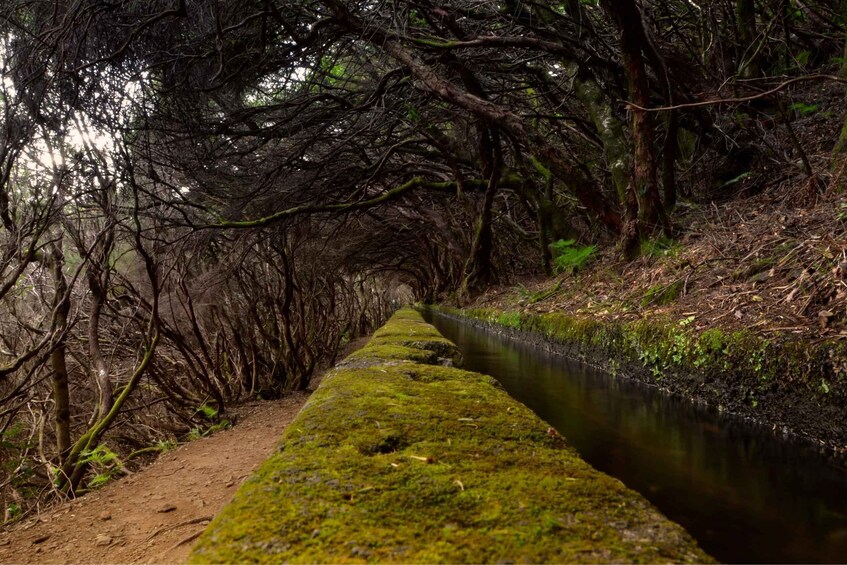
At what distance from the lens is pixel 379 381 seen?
216 centimetres

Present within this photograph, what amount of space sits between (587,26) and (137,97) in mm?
6585

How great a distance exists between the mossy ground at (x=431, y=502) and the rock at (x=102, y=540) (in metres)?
2.65

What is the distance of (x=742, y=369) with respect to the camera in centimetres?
262

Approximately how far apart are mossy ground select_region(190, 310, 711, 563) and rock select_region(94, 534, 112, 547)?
8.68 feet

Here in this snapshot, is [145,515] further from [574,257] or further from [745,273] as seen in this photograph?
[574,257]

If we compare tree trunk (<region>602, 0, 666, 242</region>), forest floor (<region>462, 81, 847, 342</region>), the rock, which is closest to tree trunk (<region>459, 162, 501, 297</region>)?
forest floor (<region>462, 81, 847, 342</region>)

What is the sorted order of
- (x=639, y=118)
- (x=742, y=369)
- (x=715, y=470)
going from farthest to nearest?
1. (x=639, y=118)
2. (x=742, y=369)
3. (x=715, y=470)

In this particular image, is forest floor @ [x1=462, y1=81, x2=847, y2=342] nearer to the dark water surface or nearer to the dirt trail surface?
the dark water surface

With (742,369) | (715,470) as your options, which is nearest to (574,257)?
(742,369)

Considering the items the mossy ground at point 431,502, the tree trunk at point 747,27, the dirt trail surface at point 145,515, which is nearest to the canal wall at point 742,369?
the mossy ground at point 431,502

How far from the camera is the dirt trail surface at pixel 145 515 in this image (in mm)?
3105

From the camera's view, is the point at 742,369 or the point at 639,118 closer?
the point at 742,369

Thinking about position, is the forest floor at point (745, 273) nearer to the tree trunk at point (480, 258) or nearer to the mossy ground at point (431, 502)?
the mossy ground at point (431, 502)

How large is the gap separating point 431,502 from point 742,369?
7.56 feet
